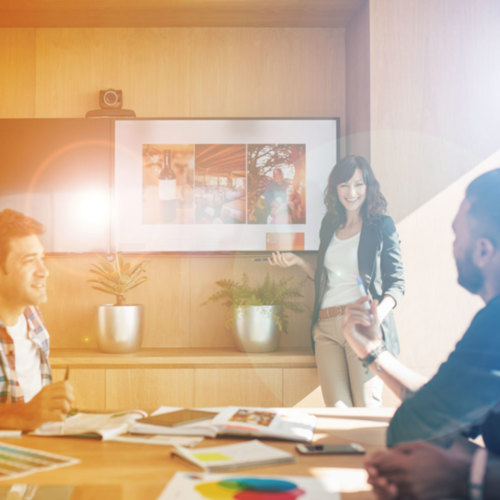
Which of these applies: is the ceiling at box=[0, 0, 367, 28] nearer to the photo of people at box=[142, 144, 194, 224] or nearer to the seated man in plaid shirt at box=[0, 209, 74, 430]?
the photo of people at box=[142, 144, 194, 224]

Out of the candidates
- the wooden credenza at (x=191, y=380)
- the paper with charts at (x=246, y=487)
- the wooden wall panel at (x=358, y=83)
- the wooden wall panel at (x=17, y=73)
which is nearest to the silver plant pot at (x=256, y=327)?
the wooden credenza at (x=191, y=380)

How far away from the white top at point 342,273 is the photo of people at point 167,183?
994 millimetres

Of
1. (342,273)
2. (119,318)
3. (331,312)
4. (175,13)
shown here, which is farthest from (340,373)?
(175,13)

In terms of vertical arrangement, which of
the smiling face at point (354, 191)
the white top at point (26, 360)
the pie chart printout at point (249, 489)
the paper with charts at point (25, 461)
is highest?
the smiling face at point (354, 191)

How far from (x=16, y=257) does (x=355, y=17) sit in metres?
2.58

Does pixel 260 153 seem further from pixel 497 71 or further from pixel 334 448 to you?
pixel 334 448

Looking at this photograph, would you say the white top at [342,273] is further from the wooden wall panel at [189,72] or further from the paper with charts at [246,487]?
the paper with charts at [246,487]

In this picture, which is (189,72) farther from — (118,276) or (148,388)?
(148,388)

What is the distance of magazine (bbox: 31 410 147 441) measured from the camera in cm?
147

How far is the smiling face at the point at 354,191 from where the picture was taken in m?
3.08

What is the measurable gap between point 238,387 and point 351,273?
873 millimetres

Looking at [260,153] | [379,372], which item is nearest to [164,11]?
[260,153]

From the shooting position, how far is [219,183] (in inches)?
143

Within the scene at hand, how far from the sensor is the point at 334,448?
1.34 m
